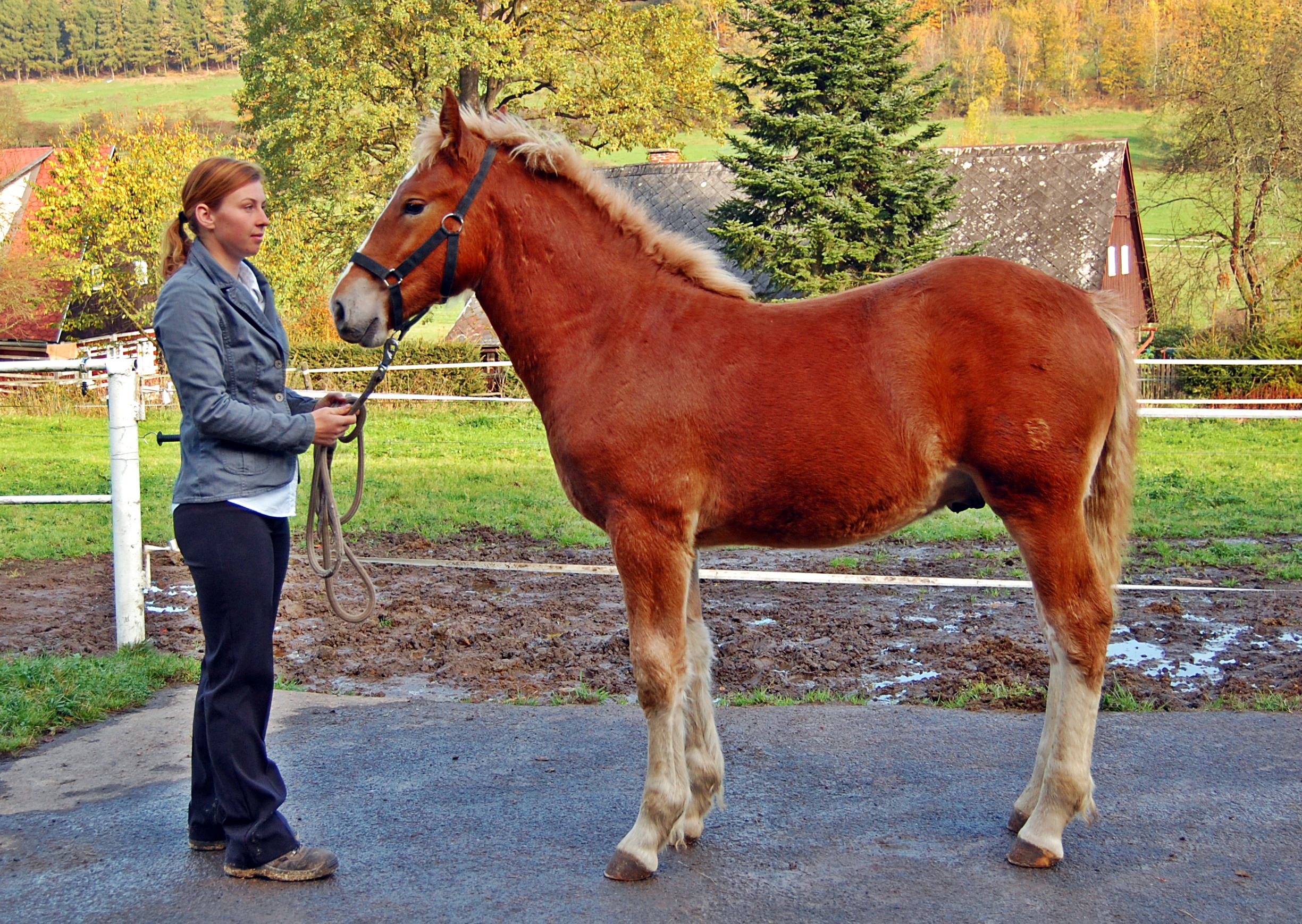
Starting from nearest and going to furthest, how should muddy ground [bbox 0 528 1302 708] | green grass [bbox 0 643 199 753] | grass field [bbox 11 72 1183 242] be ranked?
green grass [bbox 0 643 199 753], muddy ground [bbox 0 528 1302 708], grass field [bbox 11 72 1183 242]

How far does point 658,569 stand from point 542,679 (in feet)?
7.18

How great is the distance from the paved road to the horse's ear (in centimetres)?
235

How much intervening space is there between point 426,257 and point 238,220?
590mm

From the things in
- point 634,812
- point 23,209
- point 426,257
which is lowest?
point 634,812

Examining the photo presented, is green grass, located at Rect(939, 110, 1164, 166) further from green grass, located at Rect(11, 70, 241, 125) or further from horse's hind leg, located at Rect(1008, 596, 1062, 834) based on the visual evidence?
horse's hind leg, located at Rect(1008, 596, 1062, 834)

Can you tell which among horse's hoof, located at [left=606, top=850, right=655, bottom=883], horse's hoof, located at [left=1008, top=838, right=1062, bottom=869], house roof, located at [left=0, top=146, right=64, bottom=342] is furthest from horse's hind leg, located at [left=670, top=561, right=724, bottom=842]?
house roof, located at [left=0, top=146, right=64, bottom=342]

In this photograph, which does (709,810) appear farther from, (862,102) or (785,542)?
(862,102)

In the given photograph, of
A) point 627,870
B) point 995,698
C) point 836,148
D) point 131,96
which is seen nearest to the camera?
point 627,870

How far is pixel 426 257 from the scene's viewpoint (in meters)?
3.37

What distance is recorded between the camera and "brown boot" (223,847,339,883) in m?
3.13

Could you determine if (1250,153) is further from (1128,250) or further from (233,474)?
(233,474)

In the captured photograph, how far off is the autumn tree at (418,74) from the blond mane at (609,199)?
20.8 metres

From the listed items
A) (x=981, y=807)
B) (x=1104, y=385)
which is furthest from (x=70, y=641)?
(x=1104, y=385)

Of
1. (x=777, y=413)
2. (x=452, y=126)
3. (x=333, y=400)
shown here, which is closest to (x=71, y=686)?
(x=333, y=400)
